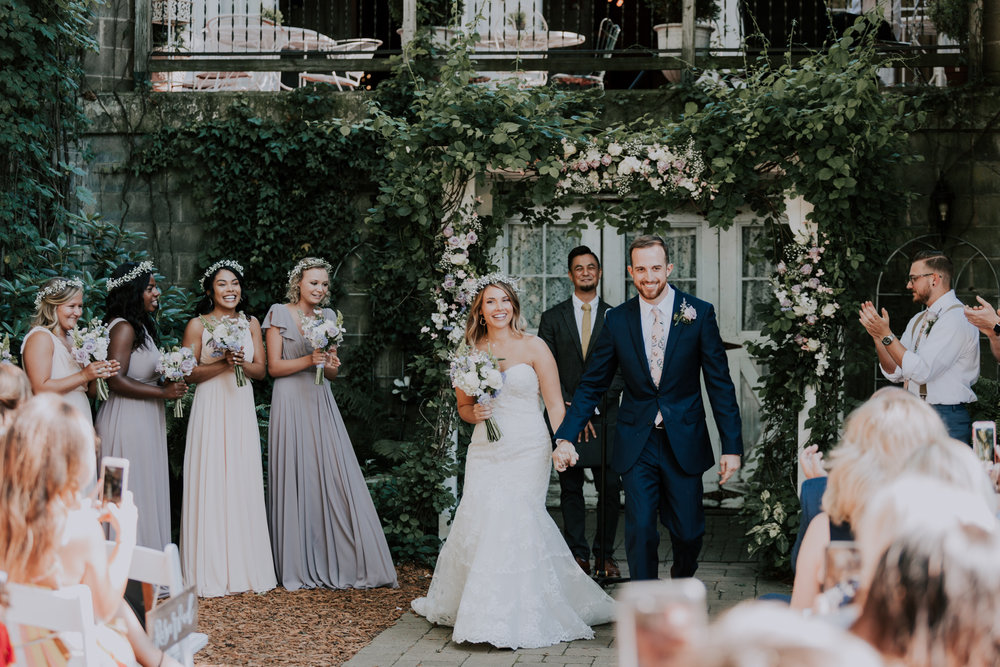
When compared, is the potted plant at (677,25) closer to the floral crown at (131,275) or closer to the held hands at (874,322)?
the held hands at (874,322)

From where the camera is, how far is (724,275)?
9.46 metres

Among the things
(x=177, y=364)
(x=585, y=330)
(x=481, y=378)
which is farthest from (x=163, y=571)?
(x=585, y=330)

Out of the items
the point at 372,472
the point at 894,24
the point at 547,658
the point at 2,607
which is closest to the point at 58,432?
the point at 2,607

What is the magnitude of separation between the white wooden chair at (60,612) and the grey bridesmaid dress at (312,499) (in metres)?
3.90

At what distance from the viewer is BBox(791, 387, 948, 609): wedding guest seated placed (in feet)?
10.0

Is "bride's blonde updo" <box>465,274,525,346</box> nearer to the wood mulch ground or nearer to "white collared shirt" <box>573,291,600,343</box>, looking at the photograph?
"white collared shirt" <box>573,291,600,343</box>

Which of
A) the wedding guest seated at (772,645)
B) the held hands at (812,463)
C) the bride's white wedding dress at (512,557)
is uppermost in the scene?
the wedding guest seated at (772,645)

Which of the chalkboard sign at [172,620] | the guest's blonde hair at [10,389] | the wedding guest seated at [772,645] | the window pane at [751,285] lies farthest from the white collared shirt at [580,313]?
the wedding guest seated at [772,645]

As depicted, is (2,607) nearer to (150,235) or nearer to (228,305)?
(228,305)

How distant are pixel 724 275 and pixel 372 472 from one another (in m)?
3.30

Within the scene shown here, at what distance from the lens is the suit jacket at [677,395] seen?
5750 millimetres

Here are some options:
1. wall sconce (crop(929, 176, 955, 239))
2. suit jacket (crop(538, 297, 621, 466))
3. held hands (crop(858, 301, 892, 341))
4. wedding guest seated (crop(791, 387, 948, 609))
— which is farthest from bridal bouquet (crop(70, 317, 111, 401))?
wall sconce (crop(929, 176, 955, 239))

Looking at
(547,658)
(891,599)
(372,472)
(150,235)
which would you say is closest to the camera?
(891,599)

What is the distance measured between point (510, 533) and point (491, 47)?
5245 mm
